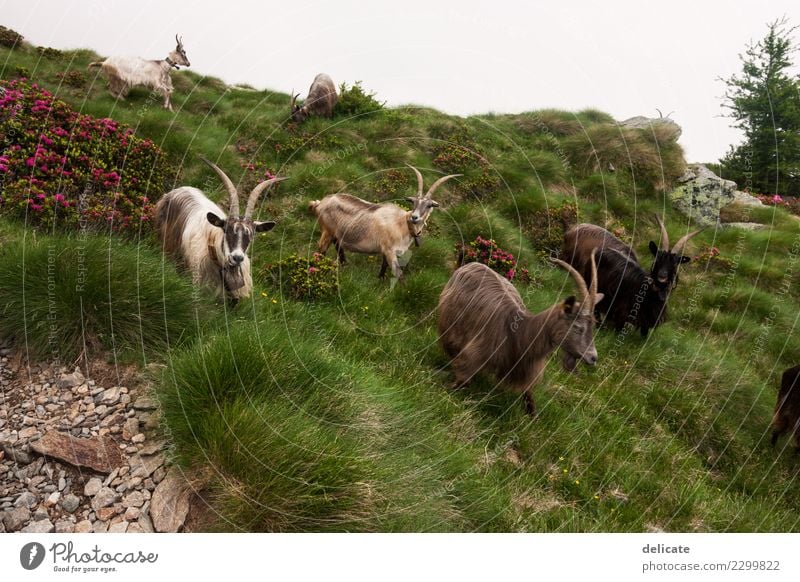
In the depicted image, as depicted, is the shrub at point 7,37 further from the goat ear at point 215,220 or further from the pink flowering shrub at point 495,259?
the pink flowering shrub at point 495,259

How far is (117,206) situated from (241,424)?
16.7 ft

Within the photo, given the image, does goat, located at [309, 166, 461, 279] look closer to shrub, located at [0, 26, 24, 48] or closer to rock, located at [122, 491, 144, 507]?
rock, located at [122, 491, 144, 507]

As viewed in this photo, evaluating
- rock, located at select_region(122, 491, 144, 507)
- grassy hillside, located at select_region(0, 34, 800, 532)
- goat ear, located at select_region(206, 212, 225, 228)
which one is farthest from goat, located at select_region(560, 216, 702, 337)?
rock, located at select_region(122, 491, 144, 507)

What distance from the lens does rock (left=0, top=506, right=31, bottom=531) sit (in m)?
2.70

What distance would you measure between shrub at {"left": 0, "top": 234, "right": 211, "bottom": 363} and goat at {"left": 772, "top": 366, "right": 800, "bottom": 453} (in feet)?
30.4

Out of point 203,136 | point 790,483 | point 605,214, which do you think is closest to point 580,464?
point 790,483

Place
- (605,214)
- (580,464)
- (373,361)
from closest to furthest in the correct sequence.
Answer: (580,464) → (373,361) → (605,214)

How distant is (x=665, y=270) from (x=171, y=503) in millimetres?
9032

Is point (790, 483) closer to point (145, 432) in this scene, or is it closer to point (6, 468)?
point (145, 432)

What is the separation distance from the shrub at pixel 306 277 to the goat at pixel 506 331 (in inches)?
76.6

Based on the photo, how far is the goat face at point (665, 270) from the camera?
8.15m

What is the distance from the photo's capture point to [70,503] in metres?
2.86

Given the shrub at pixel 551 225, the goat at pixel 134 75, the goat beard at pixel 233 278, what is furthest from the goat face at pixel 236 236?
the goat at pixel 134 75
